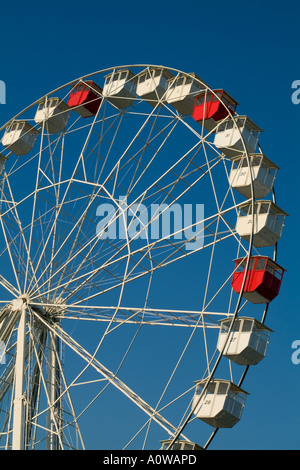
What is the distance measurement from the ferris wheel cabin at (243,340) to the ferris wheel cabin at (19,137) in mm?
11783

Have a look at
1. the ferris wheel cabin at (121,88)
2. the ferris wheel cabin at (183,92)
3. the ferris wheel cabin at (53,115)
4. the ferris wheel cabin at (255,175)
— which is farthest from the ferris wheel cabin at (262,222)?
the ferris wheel cabin at (53,115)

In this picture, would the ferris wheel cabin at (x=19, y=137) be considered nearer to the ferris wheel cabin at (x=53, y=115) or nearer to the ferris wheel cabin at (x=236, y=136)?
the ferris wheel cabin at (x=53, y=115)

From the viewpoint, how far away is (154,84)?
1704 inches

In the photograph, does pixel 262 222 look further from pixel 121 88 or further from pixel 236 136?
pixel 121 88

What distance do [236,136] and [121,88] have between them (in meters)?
5.33

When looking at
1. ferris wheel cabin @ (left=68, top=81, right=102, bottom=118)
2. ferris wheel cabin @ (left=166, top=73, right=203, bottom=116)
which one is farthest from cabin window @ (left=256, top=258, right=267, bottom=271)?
ferris wheel cabin @ (left=68, top=81, right=102, bottom=118)

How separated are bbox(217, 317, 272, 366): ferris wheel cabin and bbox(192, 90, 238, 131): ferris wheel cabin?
7.10 meters

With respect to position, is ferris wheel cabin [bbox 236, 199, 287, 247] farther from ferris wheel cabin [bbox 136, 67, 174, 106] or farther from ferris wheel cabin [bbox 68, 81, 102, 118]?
ferris wheel cabin [bbox 68, 81, 102, 118]

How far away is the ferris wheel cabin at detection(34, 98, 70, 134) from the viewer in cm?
4562

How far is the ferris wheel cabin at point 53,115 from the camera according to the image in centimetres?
4562

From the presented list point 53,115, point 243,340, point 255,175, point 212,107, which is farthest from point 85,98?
point 243,340

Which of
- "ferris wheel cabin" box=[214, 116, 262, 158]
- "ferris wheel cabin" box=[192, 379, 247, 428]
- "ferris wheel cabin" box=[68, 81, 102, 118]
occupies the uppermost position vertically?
"ferris wheel cabin" box=[68, 81, 102, 118]

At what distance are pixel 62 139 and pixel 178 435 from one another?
13409mm
